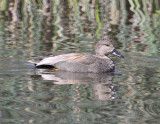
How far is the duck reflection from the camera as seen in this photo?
7.53m

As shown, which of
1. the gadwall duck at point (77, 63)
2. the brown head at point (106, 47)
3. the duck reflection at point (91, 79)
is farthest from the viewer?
the brown head at point (106, 47)

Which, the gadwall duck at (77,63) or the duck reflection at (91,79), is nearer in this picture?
the duck reflection at (91,79)

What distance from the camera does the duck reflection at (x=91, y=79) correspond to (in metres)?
7.53

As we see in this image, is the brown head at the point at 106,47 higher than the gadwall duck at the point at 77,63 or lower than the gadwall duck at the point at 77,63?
higher

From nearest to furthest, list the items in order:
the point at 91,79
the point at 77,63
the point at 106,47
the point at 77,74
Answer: the point at 91,79
the point at 77,74
the point at 77,63
the point at 106,47

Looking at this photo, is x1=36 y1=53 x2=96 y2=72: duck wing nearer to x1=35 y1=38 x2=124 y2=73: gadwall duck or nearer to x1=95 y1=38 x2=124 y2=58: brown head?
x1=35 y1=38 x2=124 y2=73: gadwall duck

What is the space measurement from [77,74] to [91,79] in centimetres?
64

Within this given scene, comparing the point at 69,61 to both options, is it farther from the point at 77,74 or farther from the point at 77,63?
the point at 77,74

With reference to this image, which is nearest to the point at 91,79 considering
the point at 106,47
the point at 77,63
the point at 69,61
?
the point at 77,63

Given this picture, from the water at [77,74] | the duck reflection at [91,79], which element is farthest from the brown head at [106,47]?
the duck reflection at [91,79]

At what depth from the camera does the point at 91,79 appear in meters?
8.91

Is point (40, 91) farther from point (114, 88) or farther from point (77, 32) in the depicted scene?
point (77, 32)

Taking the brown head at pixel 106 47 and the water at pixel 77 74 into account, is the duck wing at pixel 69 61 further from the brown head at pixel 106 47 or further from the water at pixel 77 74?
the brown head at pixel 106 47

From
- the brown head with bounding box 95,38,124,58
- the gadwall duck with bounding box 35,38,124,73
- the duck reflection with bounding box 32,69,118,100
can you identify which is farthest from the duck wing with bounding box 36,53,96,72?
the brown head with bounding box 95,38,124,58
